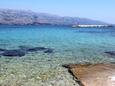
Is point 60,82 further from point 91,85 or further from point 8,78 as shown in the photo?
point 8,78

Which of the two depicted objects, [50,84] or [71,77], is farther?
[71,77]

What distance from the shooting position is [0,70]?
15.4 m

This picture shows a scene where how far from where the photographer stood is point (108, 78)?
12477mm

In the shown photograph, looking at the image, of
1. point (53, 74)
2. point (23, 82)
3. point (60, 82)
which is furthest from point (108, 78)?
A: point (23, 82)

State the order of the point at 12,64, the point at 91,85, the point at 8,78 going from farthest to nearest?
the point at 12,64 → the point at 8,78 → the point at 91,85

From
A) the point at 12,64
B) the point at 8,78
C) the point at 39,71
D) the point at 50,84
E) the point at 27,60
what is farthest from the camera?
the point at 27,60

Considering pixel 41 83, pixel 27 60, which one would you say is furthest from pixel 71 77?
pixel 27 60

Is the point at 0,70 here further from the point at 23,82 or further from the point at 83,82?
the point at 83,82

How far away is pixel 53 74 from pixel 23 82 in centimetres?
210

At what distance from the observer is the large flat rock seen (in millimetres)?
11859

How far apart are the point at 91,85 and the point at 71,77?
2.21 metres

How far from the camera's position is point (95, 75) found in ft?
43.3

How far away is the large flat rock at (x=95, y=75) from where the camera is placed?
11859mm

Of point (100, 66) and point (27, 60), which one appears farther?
point (27, 60)
